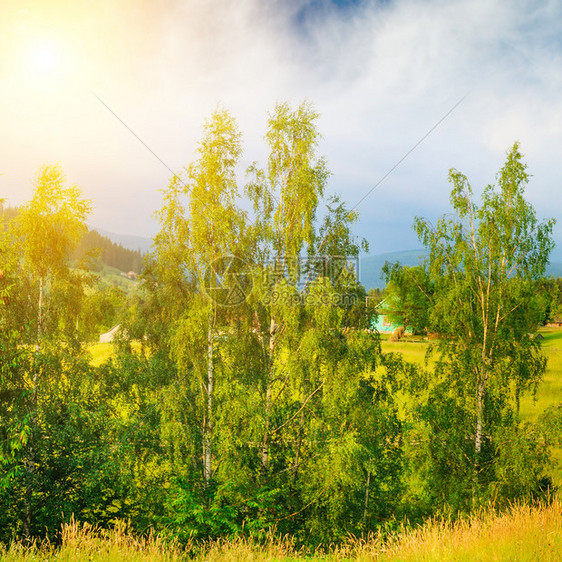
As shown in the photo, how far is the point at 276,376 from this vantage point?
17891mm

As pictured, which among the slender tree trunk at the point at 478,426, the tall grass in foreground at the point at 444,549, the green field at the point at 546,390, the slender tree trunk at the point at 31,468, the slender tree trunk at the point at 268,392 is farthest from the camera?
the green field at the point at 546,390

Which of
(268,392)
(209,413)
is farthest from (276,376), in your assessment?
(209,413)

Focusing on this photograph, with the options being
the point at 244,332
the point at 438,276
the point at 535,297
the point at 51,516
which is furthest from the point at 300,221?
the point at 51,516

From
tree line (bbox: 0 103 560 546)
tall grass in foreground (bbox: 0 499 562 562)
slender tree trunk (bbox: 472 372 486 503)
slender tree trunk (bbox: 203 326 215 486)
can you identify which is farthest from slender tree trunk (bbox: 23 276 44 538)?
slender tree trunk (bbox: 472 372 486 503)

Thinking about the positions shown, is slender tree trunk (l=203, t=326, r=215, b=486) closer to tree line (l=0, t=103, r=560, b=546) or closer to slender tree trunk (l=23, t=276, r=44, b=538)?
tree line (l=0, t=103, r=560, b=546)

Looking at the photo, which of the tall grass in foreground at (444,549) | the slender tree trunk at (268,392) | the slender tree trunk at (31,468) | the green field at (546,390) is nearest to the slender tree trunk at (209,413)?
the slender tree trunk at (268,392)

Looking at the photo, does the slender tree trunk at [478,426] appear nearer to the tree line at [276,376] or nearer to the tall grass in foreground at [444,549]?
the tree line at [276,376]

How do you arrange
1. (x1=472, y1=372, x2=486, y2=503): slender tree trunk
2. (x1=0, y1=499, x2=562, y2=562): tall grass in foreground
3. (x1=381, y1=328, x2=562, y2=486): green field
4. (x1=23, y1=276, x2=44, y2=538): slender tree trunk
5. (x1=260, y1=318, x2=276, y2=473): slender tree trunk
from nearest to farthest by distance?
1. (x1=0, y1=499, x2=562, y2=562): tall grass in foreground
2. (x1=23, y1=276, x2=44, y2=538): slender tree trunk
3. (x1=472, y1=372, x2=486, y2=503): slender tree trunk
4. (x1=260, y1=318, x2=276, y2=473): slender tree trunk
5. (x1=381, y1=328, x2=562, y2=486): green field

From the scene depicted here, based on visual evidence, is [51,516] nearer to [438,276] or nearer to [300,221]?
[300,221]

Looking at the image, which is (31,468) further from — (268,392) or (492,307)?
(492,307)

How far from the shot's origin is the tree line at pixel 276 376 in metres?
16.0

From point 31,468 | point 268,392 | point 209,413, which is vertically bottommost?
point 31,468

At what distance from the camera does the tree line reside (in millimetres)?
15992

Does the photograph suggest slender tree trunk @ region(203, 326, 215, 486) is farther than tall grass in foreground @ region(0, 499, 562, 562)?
Yes
